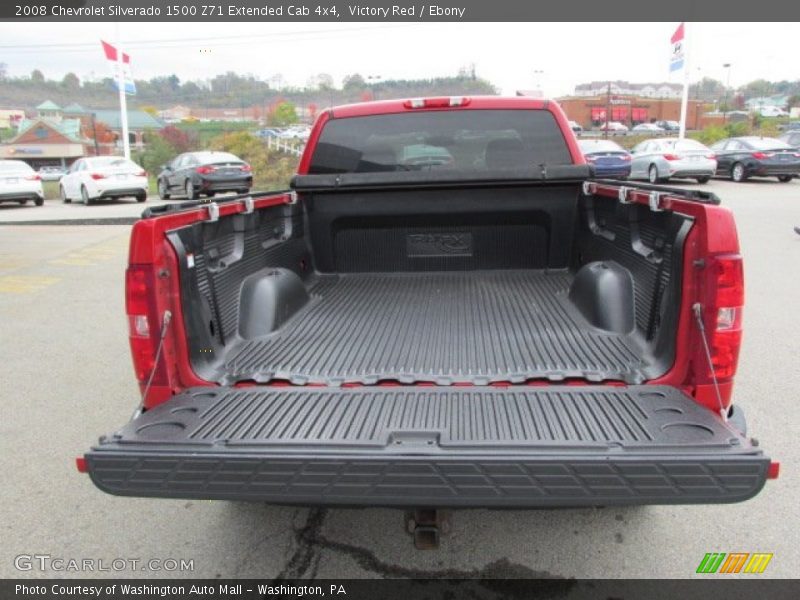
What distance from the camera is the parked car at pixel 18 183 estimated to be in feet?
67.1

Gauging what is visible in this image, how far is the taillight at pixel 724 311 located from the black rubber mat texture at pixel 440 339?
32 cm

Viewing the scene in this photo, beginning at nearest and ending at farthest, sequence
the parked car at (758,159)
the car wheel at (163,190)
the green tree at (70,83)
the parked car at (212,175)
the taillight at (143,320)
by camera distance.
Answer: the taillight at (143,320)
the parked car at (212,175)
the parked car at (758,159)
the car wheel at (163,190)
the green tree at (70,83)

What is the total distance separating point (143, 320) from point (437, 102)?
2.57 meters

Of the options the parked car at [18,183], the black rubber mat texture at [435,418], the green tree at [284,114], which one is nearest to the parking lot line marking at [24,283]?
the black rubber mat texture at [435,418]

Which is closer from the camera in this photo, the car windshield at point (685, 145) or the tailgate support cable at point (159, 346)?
the tailgate support cable at point (159, 346)

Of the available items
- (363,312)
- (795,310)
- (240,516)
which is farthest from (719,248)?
(795,310)

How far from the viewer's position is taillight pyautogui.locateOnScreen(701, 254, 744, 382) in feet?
7.55

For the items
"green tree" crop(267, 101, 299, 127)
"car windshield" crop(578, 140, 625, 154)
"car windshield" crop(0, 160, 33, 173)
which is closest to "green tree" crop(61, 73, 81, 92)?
"green tree" crop(267, 101, 299, 127)

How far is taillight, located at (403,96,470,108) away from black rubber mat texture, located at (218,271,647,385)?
1.20m

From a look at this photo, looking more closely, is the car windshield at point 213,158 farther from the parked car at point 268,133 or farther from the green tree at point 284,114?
the green tree at point 284,114

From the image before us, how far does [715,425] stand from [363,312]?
85.1 inches

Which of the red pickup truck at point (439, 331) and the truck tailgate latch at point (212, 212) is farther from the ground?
the truck tailgate latch at point (212, 212)

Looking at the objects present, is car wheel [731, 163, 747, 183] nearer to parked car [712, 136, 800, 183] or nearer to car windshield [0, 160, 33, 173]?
parked car [712, 136, 800, 183]

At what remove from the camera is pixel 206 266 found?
9.62ft
